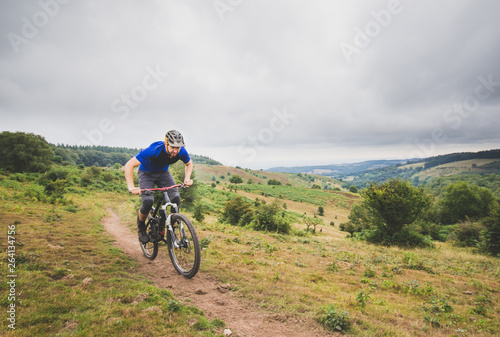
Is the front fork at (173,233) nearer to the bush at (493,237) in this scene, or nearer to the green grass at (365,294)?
the green grass at (365,294)

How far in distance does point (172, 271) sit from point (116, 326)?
2602mm

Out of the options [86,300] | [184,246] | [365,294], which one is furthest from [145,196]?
[365,294]

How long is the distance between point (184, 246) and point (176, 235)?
44 cm

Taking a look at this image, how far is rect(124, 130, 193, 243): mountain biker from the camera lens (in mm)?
5012

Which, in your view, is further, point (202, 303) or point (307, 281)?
point (307, 281)

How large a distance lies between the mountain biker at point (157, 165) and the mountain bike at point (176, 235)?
0.61ft

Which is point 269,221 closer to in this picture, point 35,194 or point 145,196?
point 145,196

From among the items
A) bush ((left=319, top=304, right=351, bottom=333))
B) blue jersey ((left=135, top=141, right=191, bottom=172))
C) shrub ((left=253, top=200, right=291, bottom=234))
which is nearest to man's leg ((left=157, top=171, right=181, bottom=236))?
blue jersey ((left=135, top=141, right=191, bottom=172))

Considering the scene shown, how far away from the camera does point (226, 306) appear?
3834 mm

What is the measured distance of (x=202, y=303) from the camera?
3.84 metres

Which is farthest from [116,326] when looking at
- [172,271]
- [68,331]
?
[172,271]

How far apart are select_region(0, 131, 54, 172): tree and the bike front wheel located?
1839 inches

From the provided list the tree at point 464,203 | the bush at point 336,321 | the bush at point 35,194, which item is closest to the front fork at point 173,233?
the bush at point 336,321

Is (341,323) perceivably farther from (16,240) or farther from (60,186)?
(60,186)
